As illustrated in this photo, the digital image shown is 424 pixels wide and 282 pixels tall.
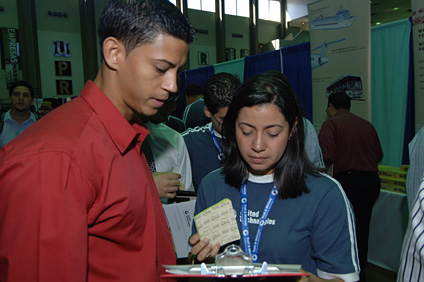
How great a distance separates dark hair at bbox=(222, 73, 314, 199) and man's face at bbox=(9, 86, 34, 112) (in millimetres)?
3295

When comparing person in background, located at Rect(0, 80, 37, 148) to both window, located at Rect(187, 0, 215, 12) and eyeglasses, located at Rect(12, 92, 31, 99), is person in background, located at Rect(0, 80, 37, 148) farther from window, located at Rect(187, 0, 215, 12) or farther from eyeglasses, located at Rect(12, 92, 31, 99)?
window, located at Rect(187, 0, 215, 12)

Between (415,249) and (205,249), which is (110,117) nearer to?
(205,249)

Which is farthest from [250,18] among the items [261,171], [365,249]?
[261,171]

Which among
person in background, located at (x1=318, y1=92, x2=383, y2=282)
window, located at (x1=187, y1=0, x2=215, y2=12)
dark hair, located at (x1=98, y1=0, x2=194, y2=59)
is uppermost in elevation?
window, located at (x1=187, y1=0, x2=215, y2=12)

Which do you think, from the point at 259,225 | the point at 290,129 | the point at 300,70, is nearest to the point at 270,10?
the point at 300,70

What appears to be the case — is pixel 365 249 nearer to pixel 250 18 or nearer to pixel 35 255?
pixel 35 255

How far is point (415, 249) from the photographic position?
2.65ft

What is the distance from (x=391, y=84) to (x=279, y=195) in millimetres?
3507

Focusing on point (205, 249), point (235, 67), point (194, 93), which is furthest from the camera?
point (235, 67)

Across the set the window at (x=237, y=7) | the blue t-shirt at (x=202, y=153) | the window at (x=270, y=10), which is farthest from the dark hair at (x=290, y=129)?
the window at (x=270, y=10)

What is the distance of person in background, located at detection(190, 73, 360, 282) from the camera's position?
3.62 feet

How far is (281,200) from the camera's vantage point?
1.19 metres

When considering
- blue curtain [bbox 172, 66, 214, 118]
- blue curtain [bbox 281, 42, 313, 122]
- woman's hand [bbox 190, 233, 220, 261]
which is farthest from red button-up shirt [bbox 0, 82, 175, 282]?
blue curtain [bbox 172, 66, 214, 118]

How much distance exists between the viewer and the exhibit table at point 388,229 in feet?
10.2
